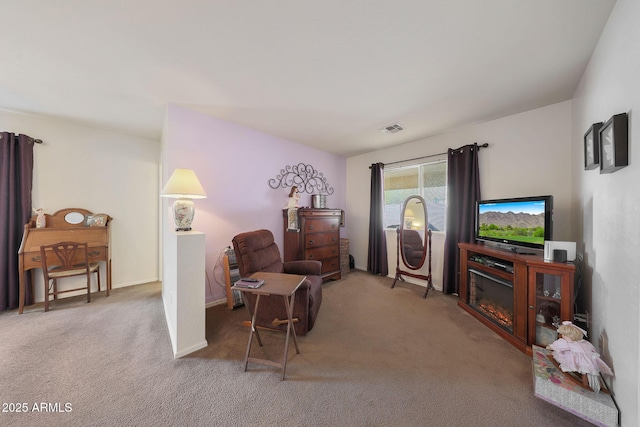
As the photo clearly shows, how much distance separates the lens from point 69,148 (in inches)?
120

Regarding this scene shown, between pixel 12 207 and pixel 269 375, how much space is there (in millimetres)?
3678

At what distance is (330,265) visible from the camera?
3842 mm

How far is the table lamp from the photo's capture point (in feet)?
6.66

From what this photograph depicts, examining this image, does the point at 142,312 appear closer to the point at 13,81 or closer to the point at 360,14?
the point at 13,81

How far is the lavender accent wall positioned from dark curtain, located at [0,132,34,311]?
152 cm

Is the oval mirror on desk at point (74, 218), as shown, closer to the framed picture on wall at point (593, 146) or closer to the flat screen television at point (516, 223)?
the flat screen television at point (516, 223)

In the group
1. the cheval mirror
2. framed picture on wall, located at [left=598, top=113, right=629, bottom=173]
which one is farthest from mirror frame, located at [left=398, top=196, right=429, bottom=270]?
framed picture on wall, located at [left=598, top=113, right=629, bottom=173]

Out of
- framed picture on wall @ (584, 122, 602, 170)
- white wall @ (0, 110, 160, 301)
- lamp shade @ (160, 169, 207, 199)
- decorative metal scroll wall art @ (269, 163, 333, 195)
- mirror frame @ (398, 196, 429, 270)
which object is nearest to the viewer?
framed picture on wall @ (584, 122, 602, 170)

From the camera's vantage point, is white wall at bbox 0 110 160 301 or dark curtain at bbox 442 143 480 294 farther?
dark curtain at bbox 442 143 480 294

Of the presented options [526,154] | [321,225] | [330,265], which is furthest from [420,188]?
[330,265]

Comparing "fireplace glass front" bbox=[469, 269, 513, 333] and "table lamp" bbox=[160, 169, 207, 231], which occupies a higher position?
"table lamp" bbox=[160, 169, 207, 231]

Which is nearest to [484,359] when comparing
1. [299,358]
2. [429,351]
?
[429,351]

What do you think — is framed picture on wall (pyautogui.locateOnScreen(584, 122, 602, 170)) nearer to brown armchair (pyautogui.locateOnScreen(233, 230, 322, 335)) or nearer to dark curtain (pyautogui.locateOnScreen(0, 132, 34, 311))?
brown armchair (pyautogui.locateOnScreen(233, 230, 322, 335))

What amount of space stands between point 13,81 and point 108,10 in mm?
1698
